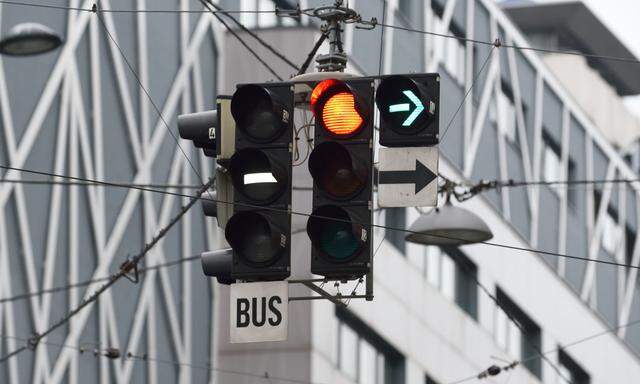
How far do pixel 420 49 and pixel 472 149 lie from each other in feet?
12.5

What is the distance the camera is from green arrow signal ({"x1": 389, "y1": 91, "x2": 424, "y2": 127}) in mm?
12781

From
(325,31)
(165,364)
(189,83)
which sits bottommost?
(165,364)

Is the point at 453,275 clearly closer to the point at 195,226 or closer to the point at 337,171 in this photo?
the point at 195,226

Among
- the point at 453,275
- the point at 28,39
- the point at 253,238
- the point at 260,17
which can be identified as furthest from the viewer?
the point at 453,275

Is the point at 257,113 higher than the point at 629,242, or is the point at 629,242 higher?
the point at 629,242

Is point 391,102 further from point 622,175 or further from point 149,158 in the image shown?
point 622,175

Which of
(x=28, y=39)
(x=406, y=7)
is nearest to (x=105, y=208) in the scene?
(x=406, y=7)

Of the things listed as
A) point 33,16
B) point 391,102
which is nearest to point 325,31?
point 391,102

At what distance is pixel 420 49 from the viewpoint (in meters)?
49.6

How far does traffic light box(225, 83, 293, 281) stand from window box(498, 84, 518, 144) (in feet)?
138

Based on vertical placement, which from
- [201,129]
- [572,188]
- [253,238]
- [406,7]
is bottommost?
[253,238]

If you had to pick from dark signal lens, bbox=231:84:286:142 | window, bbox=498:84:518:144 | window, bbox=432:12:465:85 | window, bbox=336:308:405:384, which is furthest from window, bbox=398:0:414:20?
dark signal lens, bbox=231:84:286:142

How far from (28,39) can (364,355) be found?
18.6 metres

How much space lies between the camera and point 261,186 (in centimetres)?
1258
